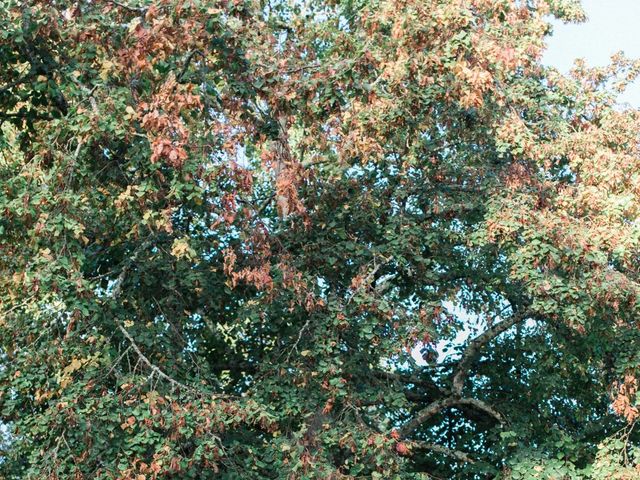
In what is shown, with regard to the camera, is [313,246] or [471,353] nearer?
[313,246]

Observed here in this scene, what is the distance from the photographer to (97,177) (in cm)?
1099

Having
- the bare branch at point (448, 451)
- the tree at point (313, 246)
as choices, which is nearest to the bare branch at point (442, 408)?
the tree at point (313, 246)

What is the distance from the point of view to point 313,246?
12.8 meters

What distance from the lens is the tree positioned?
1044cm

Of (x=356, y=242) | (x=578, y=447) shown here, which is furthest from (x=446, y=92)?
(x=578, y=447)

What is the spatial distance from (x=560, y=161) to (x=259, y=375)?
16.5 ft

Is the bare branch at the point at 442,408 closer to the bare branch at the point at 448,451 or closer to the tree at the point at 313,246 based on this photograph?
the tree at the point at 313,246

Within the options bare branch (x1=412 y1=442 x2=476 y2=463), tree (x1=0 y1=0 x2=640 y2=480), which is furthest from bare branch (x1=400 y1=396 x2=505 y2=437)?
bare branch (x1=412 y1=442 x2=476 y2=463)

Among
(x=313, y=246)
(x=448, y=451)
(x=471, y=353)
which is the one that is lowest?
(x=448, y=451)

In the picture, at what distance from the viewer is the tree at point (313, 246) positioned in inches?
411

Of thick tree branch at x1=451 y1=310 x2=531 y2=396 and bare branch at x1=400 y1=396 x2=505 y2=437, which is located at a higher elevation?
thick tree branch at x1=451 y1=310 x2=531 y2=396

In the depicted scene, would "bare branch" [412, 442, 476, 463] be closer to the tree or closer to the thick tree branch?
the tree

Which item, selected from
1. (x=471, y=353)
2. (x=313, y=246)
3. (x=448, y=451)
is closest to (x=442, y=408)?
(x=448, y=451)

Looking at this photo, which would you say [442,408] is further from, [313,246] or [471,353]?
[313,246]
